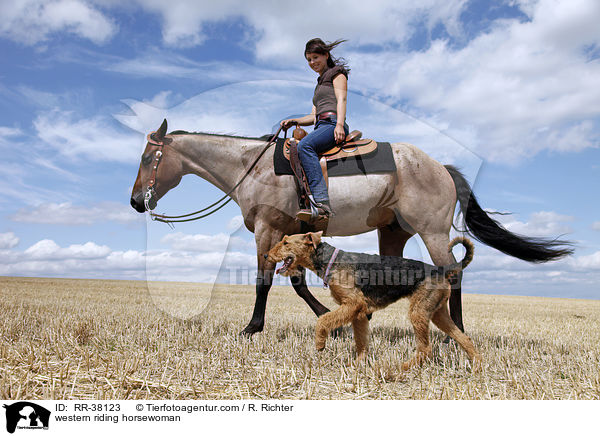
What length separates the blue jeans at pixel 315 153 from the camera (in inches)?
195

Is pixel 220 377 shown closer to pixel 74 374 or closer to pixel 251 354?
pixel 251 354

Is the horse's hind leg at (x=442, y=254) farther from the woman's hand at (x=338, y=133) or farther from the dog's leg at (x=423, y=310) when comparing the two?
the woman's hand at (x=338, y=133)

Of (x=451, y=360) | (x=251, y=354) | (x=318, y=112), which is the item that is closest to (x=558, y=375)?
(x=451, y=360)

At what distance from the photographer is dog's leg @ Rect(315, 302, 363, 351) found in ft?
12.9

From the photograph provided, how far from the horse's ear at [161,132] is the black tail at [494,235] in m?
4.02

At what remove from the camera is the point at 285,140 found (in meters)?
5.75

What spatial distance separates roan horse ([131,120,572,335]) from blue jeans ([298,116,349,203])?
418 millimetres

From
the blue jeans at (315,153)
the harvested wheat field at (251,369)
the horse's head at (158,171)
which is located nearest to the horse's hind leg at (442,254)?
the harvested wheat field at (251,369)

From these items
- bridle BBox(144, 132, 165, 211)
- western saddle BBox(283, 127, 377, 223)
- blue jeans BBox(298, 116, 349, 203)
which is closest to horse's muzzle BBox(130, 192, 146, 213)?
bridle BBox(144, 132, 165, 211)

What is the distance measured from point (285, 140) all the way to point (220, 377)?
317 cm

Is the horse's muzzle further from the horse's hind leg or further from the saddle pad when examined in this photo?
the horse's hind leg

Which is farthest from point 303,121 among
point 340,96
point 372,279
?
point 372,279

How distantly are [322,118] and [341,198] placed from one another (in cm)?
107
